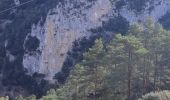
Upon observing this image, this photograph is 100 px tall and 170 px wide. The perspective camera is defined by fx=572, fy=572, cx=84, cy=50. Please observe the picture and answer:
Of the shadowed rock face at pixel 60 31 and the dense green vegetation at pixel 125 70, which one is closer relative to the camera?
the dense green vegetation at pixel 125 70

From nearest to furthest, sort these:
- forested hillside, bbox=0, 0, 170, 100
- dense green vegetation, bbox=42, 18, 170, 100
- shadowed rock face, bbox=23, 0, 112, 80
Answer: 1. dense green vegetation, bbox=42, 18, 170, 100
2. forested hillside, bbox=0, 0, 170, 100
3. shadowed rock face, bbox=23, 0, 112, 80

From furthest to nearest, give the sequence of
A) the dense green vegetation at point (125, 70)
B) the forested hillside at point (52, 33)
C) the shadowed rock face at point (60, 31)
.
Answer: the shadowed rock face at point (60, 31) → the forested hillside at point (52, 33) → the dense green vegetation at point (125, 70)

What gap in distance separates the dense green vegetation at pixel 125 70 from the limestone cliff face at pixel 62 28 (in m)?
26.8

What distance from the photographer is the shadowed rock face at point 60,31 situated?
257ft

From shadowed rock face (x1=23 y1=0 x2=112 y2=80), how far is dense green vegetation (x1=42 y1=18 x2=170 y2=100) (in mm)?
26727

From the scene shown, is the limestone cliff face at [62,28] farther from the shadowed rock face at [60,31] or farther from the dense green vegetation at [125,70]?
the dense green vegetation at [125,70]

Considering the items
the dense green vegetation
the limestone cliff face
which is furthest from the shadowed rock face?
the dense green vegetation

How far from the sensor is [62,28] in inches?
3147

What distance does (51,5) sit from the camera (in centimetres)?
8175

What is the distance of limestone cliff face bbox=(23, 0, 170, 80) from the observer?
78.4 meters

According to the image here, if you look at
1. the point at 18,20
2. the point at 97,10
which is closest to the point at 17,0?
the point at 18,20

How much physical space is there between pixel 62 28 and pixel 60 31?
1.67ft

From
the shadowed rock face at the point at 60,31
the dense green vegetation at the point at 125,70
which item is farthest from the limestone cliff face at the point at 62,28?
the dense green vegetation at the point at 125,70

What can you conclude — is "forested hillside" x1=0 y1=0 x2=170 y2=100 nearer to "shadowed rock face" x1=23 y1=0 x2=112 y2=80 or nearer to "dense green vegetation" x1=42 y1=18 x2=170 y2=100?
"shadowed rock face" x1=23 y1=0 x2=112 y2=80
